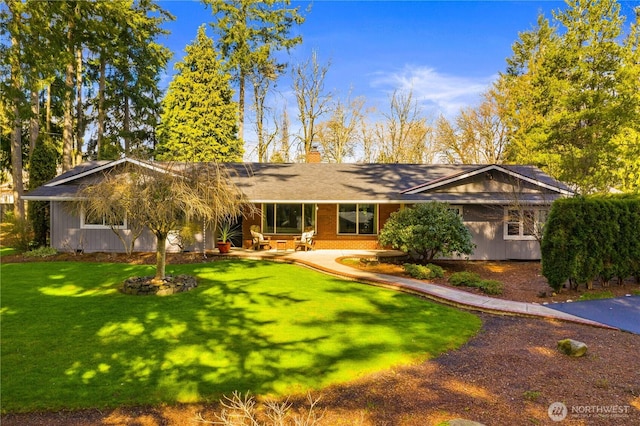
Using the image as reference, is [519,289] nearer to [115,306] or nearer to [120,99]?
[115,306]

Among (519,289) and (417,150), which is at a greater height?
(417,150)

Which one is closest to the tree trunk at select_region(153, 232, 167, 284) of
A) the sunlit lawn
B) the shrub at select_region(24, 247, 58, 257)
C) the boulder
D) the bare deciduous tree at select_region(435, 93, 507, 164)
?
the sunlit lawn

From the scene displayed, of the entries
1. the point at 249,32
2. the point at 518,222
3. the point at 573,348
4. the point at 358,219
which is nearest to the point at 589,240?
the point at 573,348

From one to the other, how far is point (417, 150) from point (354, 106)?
815cm

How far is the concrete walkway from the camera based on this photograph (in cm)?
883

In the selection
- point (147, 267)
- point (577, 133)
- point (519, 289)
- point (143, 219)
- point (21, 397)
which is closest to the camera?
point (21, 397)

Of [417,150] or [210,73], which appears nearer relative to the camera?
[210,73]

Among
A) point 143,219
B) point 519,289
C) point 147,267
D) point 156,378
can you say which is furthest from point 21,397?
point 519,289

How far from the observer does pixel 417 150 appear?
39.2 metres

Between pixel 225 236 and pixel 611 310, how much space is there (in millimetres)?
13969

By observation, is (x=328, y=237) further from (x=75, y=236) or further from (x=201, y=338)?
(x=75, y=236)

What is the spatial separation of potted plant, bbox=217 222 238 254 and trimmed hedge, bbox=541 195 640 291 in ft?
40.3

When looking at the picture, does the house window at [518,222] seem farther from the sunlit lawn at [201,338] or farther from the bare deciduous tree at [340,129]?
the bare deciduous tree at [340,129]

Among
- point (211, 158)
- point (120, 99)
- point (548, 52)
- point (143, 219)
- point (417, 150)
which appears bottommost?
point (143, 219)
